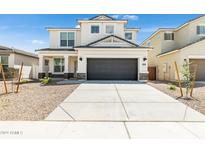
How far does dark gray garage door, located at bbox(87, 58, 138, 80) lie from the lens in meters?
17.8

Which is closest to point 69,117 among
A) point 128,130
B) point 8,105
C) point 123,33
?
point 128,130

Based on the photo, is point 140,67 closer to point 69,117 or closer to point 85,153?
point 69,117

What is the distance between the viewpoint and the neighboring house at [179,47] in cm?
1767

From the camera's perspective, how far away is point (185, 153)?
3637mm

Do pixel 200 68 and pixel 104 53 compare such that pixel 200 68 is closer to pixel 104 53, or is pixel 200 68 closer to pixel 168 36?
pixel 168 36

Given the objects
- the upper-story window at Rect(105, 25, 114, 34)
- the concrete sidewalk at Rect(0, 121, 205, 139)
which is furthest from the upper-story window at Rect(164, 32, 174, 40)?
the concrete sidewalk at Rect(0, 121, 205, 139)

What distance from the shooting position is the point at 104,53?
57.6ft

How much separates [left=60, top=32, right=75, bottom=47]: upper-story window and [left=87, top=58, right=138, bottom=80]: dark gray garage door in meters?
5.03

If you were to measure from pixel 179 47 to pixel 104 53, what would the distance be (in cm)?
1002

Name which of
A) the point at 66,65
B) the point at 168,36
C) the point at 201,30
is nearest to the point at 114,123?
the point at 66,65

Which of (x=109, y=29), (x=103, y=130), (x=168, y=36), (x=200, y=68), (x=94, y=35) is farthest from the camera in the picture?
(x=168, y=36)

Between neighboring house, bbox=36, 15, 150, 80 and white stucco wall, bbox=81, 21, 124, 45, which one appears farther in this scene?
white stucco wall, bbox=81, 21, 124, 45

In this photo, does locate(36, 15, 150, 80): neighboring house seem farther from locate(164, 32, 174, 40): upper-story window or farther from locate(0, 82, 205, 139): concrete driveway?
locate(0, 82, 205, 139): concrete driveway

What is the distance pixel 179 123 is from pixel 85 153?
323 cm
